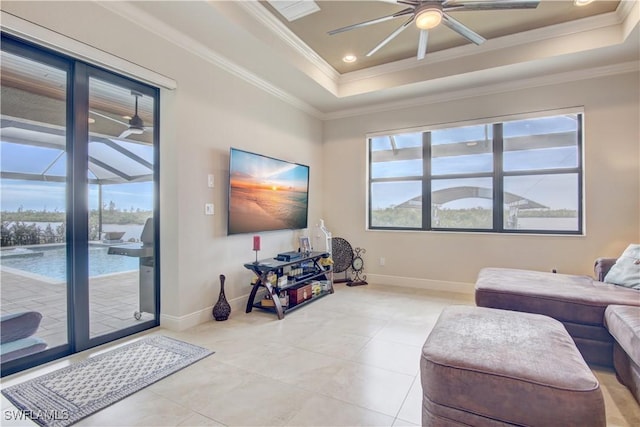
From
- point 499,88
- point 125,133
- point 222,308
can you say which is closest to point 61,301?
point 222,308

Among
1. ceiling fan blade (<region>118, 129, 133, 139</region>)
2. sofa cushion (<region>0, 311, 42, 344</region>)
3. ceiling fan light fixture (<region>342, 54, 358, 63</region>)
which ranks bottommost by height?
sofa cushion (<region>0, 311, 42, 344</region>)

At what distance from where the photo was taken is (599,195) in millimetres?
3559

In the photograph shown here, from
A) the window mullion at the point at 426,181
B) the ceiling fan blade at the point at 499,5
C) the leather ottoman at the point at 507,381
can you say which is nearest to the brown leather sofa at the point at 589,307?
the leather ottoman at the point at 507,381

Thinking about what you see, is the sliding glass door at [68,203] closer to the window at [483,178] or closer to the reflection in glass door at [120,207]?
the reflection in glass door at [120,207]

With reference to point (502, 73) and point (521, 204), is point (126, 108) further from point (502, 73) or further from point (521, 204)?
point (521, 204)

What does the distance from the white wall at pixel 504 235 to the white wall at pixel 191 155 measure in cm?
187

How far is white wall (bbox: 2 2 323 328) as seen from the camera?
2.57 metres

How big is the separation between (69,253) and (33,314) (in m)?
0.46

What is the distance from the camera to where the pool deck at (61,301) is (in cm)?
215

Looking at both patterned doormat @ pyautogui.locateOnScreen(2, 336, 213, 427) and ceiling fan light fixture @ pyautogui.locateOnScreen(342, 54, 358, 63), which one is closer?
patterned doormat @ pyautogui.locateOnScreen(2, 336, 213, 427)

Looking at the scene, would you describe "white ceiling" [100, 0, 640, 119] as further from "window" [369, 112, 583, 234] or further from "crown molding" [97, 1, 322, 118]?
"window" [369, 112, 583, 234]

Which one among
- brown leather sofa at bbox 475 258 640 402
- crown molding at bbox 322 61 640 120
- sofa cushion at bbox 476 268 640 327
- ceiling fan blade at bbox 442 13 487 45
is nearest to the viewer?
brown leather sofa at bbox 475 258 640 402
